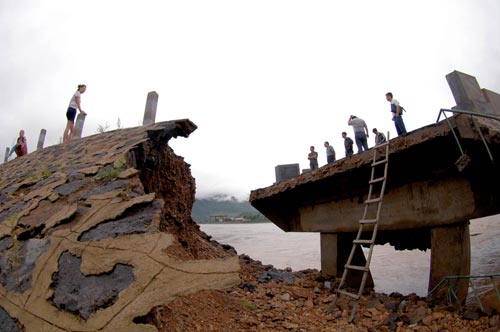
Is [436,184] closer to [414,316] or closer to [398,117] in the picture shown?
[414,316]

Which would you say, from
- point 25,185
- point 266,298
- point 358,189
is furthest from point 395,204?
point 25,185

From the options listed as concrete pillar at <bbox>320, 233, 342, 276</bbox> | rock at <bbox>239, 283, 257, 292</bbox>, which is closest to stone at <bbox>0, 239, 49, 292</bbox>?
rock at <bbox>239, 283, 257, 292</bbox>

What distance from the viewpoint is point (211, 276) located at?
6.75 feet

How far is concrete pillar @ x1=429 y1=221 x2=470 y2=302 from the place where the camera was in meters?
4.60

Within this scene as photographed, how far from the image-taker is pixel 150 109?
6.38m

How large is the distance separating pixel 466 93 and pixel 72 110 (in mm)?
7692

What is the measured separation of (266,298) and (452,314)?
2.57 meters

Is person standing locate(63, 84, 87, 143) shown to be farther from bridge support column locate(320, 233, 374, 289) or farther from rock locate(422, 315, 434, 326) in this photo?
rock locate(422, 315, 434, 326)

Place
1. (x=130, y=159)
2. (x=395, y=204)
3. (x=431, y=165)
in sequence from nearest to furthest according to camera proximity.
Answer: (x=130, y=159) < (x=431, y=165) < (x=395, y=204)

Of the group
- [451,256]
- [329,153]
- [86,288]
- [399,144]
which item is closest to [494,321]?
[451,256]

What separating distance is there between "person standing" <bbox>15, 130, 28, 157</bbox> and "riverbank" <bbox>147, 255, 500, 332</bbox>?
8315mm

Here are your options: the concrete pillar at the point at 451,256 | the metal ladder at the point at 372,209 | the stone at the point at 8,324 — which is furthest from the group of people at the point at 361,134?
the stone at the point at 8,324

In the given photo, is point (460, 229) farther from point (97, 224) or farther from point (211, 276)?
point (97, 224)

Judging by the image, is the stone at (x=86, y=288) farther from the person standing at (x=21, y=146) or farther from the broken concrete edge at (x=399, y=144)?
the person standing at (x=21, y=146)
